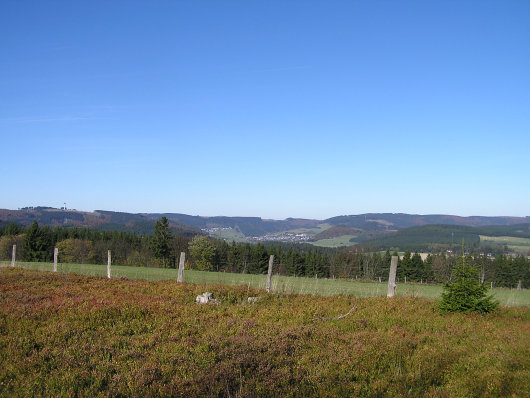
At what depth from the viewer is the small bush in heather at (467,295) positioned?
40.8ft

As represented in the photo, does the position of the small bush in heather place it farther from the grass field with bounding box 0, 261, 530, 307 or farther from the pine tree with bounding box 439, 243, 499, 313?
the grass field with bounding box 0, 261, 530, 307

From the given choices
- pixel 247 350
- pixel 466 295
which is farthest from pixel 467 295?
pixel 247 350

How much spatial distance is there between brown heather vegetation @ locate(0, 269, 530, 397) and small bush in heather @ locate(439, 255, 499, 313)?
0.40m

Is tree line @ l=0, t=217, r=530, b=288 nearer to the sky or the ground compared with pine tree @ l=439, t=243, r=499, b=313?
A: nearer to the ground

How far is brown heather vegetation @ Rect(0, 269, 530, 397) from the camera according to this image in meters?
6.00

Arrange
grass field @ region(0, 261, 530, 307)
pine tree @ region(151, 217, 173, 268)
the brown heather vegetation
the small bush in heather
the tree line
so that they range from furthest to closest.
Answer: pine tree @ region(151, 217, 173, 268)
the tree line
grass field @ region(0, 261, 530, 307)
the small bush in heather
the brown heather vegetation

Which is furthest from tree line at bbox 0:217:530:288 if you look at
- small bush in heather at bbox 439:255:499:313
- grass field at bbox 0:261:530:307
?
small bush in heather at bbox 439:255:499:313

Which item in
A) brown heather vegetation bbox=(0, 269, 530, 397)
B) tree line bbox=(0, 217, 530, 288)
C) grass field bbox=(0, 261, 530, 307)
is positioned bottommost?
tree line bbox=(0, 217, 530, 288)

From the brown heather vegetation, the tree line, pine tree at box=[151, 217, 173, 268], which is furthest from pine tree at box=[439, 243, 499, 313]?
pine tree at box=[151, 217, 173, 268]

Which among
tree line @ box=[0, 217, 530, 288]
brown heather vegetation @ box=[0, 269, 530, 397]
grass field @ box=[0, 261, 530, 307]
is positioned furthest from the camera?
tree line @ box=[0, 217, 530, 288]

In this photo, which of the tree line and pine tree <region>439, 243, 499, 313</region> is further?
the tree line

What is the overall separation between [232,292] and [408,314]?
653 cm

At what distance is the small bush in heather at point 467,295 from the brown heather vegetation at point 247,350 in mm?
405

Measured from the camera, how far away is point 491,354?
26.7 ft
